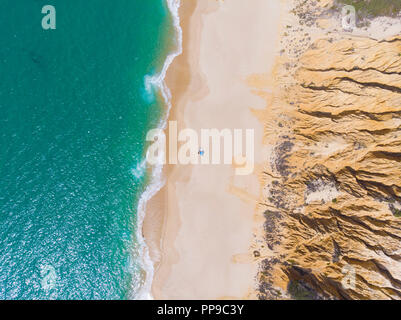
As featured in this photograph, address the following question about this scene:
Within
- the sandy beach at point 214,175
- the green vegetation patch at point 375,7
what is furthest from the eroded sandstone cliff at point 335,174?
the green vegetation patch at point 375,7

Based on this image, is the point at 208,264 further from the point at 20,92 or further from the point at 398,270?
the point at 20,92

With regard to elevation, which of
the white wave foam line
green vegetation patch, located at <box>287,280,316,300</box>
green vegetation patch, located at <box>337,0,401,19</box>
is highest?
green vegetation patch, located at <box>337,0,401,19</box>


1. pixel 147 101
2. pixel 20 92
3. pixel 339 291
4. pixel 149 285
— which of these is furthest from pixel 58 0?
pixel 339 291

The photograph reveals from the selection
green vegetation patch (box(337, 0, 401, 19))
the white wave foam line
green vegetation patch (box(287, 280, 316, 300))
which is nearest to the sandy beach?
the white wave foam line

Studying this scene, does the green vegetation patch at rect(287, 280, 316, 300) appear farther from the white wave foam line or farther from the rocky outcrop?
the white wave foam line
